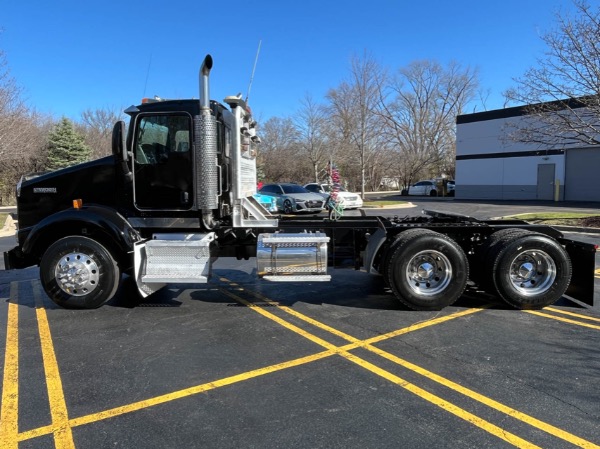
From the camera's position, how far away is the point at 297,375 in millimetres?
3939

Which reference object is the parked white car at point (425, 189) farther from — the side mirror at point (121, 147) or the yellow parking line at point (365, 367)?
the yellow parking line at point (365, 367)

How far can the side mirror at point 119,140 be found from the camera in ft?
17.8

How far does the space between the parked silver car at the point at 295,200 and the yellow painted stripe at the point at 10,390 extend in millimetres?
15371

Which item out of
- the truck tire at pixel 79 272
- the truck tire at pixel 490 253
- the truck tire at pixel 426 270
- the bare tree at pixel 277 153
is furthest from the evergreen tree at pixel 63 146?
the truck tire at pixel 490 253

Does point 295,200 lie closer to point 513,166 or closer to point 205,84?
point 205,84

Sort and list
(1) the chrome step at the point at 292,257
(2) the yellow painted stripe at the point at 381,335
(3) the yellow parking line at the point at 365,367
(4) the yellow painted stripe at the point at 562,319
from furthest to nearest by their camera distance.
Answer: (1) the chrome step at the point at 292,257 < (4) the yellow painted stripe at the point at 562,319 < (2) the yellow painted stripe at the point at 381,335 < (3) the yellow parking line at the point at 365,367

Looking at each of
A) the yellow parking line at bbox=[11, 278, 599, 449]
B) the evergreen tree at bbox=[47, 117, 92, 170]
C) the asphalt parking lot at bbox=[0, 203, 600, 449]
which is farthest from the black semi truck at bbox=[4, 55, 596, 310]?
the evergreen tree at bbox=[47, 117, 92, 170]

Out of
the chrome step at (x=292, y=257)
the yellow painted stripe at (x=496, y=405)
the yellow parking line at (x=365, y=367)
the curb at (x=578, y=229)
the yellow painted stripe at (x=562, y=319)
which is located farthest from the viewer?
the curb at (x=578, y=229)

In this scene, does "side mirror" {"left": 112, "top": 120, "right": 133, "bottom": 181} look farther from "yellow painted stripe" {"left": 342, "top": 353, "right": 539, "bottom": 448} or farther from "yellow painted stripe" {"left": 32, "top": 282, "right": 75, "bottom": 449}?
"yellow painted stripe" {"left": 342, "top": 353, "right": 539, "bottom": 448}

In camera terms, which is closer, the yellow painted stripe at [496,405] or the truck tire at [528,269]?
the yellow painted stripe at [496,405]

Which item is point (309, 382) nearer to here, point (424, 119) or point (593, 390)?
point (593, 390)

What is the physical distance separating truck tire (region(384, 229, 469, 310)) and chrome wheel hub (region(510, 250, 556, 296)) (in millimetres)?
688

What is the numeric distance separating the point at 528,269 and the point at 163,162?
16.3 ft

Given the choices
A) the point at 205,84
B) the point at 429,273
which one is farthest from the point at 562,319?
the point at 205,84
